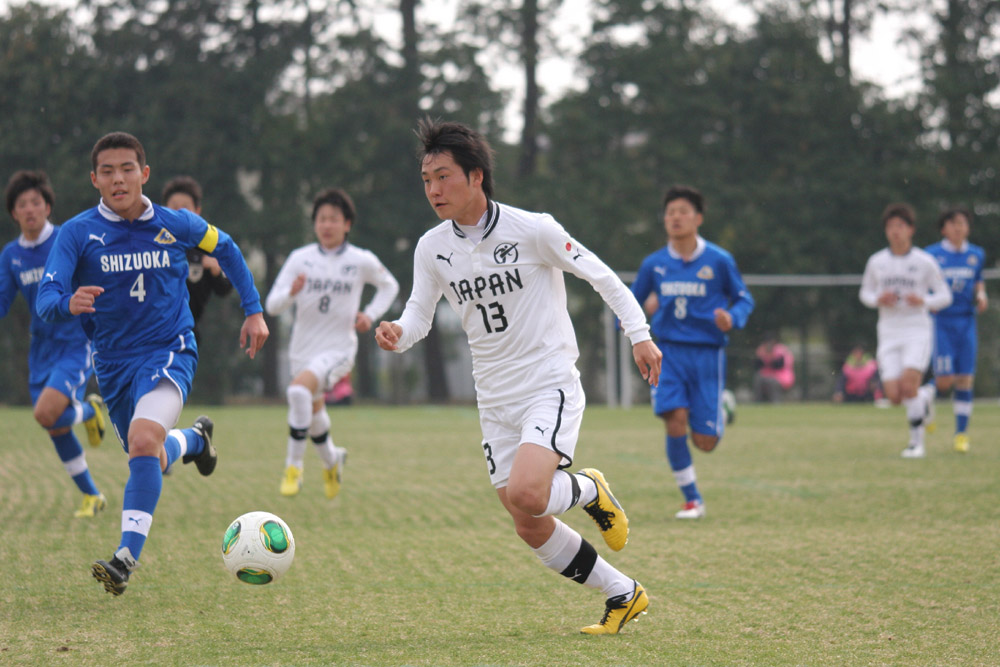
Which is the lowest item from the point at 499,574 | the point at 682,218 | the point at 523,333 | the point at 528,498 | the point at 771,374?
the point at 499,574

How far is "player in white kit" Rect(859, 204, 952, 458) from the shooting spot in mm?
11445

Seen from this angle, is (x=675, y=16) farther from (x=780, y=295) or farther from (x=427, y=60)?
(x=780, y=295)

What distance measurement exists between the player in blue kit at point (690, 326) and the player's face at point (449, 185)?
3.52 metres

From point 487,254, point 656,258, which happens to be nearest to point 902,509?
point 656,258

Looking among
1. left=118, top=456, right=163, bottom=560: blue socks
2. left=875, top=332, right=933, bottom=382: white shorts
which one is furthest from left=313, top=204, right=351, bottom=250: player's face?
left=875, top=332, right=933, bottom=382: white shorts

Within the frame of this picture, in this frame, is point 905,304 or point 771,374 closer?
point 905,304

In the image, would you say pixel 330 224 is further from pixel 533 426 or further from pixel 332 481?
pixel 533 426

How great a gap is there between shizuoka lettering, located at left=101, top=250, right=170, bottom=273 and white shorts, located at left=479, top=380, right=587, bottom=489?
1.83 metres

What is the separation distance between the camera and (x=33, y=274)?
775 cm

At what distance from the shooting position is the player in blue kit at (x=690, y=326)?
806cm

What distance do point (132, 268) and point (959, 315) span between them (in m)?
9.73

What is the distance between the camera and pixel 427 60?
3055cm

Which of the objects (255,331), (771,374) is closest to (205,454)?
(255,331)

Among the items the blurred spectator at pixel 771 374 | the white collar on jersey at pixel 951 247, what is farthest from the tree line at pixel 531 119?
the white collar on jersey at pixel 951 247
